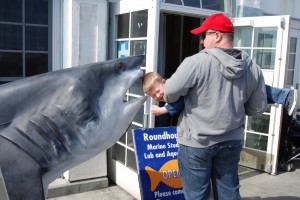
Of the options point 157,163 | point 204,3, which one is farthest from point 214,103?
point 204,3

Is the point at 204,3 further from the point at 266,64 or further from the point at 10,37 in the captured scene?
the point at 10,37

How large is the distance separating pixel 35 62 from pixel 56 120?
10.0 ft

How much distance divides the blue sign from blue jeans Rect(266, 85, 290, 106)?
152 centimetres

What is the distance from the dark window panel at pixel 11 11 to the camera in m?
3.96

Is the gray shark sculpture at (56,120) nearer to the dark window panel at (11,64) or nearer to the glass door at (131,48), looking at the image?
the glass door at (131,48)

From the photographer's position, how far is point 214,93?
6.56 feet

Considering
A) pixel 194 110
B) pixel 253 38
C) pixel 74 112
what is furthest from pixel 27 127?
pixel 253 38

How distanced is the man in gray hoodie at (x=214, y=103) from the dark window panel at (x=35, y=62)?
2625 millimetres

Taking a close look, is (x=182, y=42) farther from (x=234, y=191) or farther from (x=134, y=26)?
(x=234, y=191)

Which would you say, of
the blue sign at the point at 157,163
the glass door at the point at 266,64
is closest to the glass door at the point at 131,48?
the blue sign at the point at 157,163

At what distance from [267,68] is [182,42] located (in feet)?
7.82

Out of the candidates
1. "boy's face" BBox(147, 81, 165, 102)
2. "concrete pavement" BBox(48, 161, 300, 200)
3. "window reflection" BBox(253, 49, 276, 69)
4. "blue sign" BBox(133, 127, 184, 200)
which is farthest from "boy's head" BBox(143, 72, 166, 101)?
"window reflection" BBox(253, 49, 276, 69)

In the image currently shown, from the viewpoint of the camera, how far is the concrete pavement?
4.15m

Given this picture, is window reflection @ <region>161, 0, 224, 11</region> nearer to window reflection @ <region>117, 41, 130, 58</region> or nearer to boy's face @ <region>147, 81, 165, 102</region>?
window reflection @ <region>117, 41, 130, 58</region>
